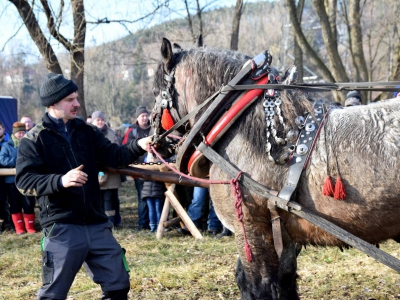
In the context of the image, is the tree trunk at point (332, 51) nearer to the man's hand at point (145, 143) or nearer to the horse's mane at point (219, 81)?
the horse's mane at point (219, 81)

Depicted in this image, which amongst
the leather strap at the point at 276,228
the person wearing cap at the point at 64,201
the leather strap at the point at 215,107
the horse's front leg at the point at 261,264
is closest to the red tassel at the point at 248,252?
the horse's front leg at the point at 261,264

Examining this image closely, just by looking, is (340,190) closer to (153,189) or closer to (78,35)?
(153,189)

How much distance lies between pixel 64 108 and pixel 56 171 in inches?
17.9

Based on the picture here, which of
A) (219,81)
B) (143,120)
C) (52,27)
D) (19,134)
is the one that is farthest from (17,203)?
(219,81)

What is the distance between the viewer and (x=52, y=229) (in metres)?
3.29

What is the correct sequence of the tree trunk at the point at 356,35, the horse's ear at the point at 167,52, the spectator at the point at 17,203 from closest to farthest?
1. the horse's ear at the point at 167,52
2. the spectator at the point at 17,203
3. the tree trunk at the point at 356,35

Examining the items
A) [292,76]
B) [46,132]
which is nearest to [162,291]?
[46,132]

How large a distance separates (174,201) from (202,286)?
2789 millimetres

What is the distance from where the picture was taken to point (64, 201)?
132 inches

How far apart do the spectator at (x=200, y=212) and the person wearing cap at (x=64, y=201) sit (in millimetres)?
3885

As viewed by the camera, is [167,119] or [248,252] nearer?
[248,252]

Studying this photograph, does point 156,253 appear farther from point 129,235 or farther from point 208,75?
point 208,75

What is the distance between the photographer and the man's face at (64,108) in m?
3.41

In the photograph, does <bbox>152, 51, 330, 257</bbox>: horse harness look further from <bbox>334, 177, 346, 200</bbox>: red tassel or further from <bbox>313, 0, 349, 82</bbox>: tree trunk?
<bbox>313, 0, 349, 82</bbox>: tree trunk
